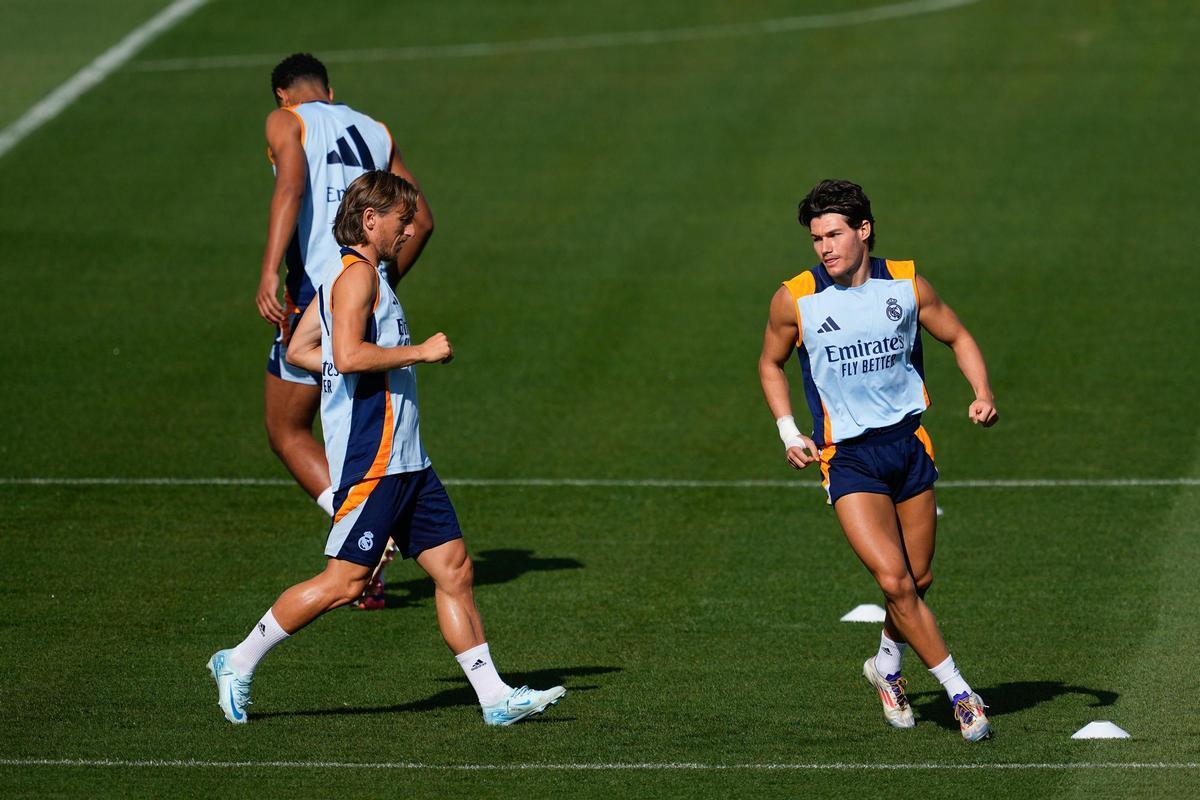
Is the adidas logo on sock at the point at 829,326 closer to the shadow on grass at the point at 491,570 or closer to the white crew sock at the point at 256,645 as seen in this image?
the white crew sock at the point at 256,645

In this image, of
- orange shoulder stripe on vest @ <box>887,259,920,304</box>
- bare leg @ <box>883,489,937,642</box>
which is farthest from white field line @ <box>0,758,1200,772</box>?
orange shoulder stripe on vest @ <box>887,259,920,304</box>

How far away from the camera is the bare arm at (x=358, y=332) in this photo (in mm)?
7348

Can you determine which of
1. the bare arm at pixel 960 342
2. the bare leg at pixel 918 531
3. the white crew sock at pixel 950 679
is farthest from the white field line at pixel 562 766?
the bare arm at pixel 960 342

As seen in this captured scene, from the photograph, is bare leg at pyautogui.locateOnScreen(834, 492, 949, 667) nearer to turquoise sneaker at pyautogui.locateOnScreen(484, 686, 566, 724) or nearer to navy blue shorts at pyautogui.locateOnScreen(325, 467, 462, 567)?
turquoise sneaker at pyautogui.locateOnScreen(484, 686, 566, 724)

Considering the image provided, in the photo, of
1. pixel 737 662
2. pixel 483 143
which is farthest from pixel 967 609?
pixel 483 143

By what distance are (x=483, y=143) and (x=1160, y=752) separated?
15.0 meters

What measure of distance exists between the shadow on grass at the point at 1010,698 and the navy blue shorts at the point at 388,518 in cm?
211

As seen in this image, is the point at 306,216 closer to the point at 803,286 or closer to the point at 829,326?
the point at 803,286

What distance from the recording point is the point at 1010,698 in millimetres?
7988

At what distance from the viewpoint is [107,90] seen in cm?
2341

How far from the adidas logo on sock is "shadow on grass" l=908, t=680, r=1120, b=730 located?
1.66 m

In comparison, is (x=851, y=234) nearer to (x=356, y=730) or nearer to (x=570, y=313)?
(x=356, y=730)

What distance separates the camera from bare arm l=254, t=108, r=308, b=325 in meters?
9.68

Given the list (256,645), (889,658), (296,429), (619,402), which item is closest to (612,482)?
(619,402)
